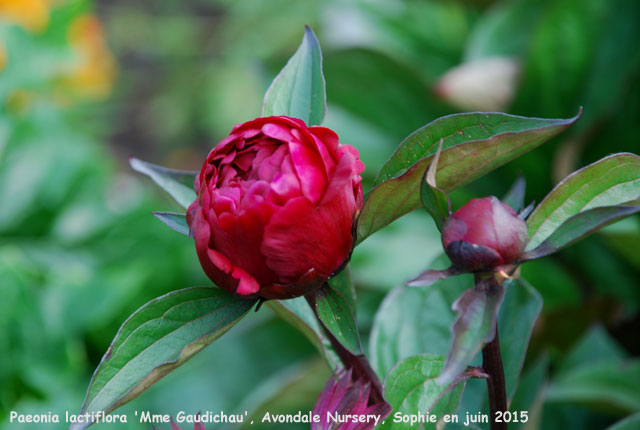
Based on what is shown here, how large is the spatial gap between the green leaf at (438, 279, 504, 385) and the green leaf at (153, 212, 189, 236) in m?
0.20

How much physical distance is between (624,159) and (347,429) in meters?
0.23

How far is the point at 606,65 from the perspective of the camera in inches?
42.1

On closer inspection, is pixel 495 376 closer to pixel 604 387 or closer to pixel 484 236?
pixel 484 236

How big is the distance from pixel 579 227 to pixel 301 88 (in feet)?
0.70

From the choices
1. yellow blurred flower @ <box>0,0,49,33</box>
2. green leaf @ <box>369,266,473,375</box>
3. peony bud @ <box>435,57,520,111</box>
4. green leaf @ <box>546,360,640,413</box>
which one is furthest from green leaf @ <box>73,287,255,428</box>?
yellow blurred flower @ <box>0,0,49,33</box>

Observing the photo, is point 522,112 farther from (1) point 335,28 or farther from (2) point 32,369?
(2) point 32,369

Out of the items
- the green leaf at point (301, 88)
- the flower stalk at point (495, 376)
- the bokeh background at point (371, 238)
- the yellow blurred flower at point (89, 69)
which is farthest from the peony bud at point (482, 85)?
the yellow blurred flower at point (89, 69)

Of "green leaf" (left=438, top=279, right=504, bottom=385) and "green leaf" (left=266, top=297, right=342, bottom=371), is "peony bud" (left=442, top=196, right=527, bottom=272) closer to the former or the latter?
"green leaf" (left=438, top=279, right=504, bottom=385)

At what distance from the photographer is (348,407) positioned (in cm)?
41

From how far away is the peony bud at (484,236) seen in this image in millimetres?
361

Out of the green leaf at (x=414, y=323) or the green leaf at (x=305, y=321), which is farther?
the green leaf at (x=414, y=323)

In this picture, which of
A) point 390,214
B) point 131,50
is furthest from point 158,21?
point 390,214

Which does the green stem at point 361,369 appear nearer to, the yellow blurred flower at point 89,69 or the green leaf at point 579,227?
the green leaf at point 579,227

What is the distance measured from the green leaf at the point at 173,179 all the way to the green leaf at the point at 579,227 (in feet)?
0.79
